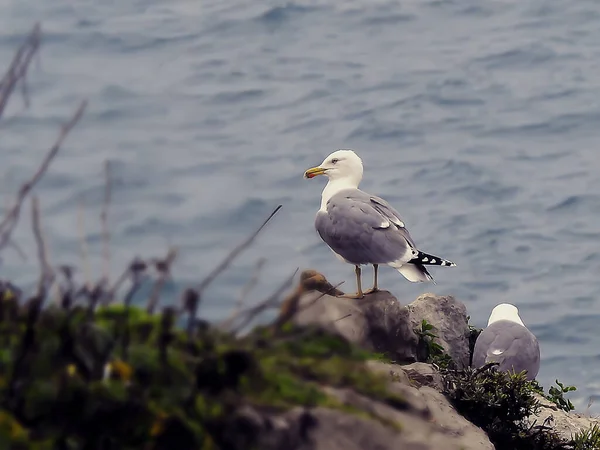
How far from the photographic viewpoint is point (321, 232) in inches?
348

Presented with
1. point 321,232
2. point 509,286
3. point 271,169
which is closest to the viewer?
point 321,232

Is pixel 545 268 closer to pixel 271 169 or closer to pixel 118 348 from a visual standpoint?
pixel 271 169

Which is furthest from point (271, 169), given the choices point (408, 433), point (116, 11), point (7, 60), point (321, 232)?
point (408, 433)

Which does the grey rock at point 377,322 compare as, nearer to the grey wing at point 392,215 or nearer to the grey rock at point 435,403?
the grey rock at point 435,403

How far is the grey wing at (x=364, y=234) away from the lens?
27.8 ft

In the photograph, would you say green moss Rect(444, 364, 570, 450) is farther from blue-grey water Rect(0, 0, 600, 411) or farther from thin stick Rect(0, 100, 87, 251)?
blue-grey water Rect(0, 0, 600, 411)

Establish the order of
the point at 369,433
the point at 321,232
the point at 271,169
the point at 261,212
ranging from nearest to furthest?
the point at 369,433
the point at 321,232
the point at 261,212
the point at 271,169

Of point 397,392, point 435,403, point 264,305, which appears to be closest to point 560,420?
point 435,403

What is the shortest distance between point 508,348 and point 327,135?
43.0 feet

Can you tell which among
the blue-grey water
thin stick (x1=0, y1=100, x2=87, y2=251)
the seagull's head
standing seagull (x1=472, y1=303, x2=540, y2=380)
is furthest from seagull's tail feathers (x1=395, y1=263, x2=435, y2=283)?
the blue-grey water

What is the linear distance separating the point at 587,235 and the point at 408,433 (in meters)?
15.6

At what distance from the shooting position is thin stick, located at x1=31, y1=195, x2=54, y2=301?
3.66 meters

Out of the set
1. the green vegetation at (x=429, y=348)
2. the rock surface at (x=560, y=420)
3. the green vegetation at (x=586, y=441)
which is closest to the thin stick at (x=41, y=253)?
the rock surface at (x=560, y=420)

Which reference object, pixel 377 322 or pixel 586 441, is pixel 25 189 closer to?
pixel 377 322
